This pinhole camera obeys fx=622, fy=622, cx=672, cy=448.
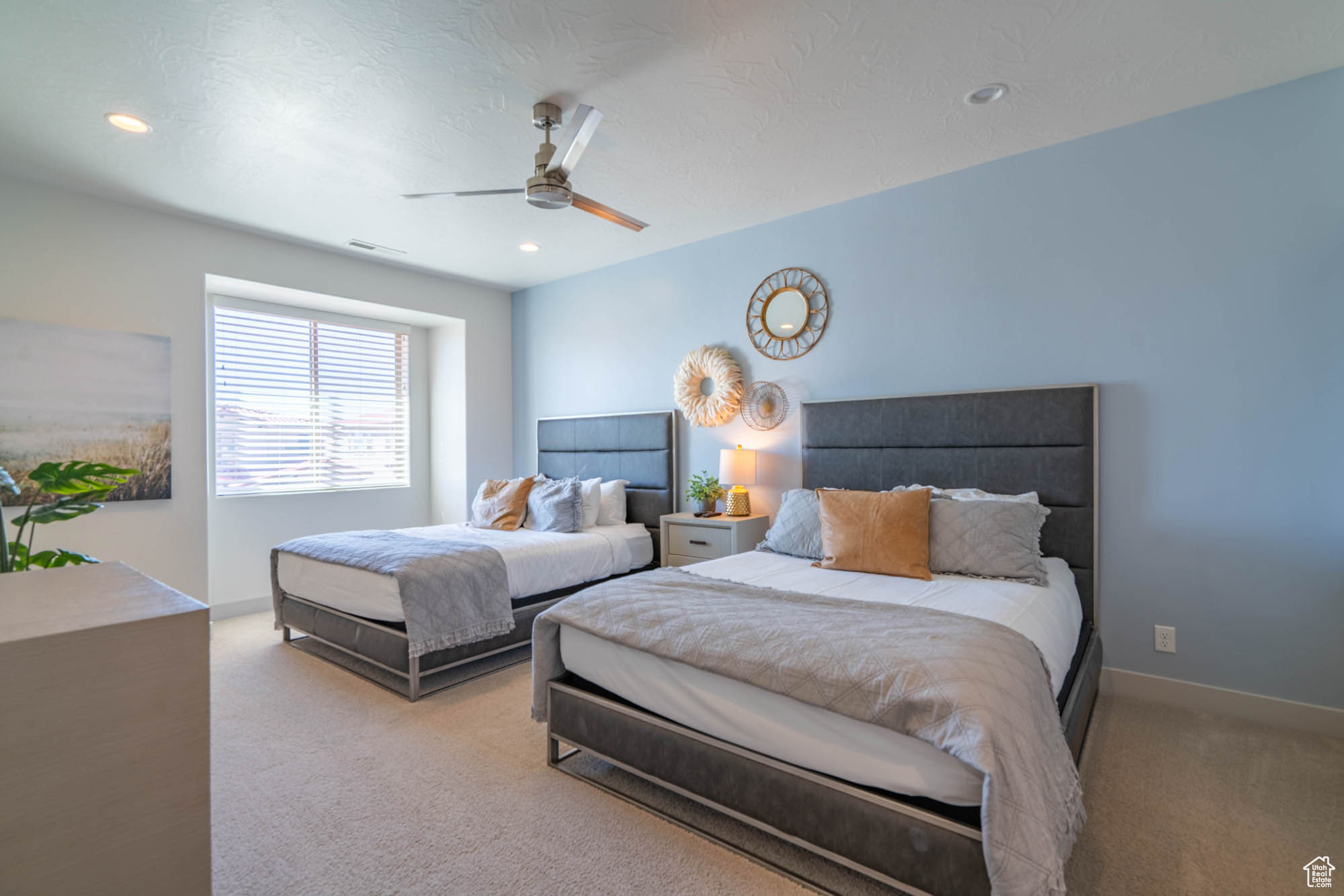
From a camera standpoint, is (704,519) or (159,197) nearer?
(159,197)

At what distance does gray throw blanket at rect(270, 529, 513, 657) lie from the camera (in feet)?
9.86

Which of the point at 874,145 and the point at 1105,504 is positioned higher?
the point at 874,145

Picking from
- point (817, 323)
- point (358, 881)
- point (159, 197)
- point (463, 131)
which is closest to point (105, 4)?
point (463, 131)

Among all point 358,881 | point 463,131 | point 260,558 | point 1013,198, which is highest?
point 463,131

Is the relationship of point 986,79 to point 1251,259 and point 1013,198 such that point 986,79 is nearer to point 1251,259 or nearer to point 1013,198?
point 1013,198

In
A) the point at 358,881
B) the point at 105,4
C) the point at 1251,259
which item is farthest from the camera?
the point at 1251,259

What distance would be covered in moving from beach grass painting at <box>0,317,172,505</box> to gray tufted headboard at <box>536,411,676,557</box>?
2663 millimetres

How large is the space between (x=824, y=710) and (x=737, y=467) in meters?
2.44

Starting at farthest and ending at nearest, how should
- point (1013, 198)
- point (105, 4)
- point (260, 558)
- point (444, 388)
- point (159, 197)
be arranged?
1. point (444, 388)
2. point (260, 558)
3. point (159, 197)
4. point (1013, 198)
5. point (105, 4)

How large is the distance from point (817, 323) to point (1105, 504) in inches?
72.0

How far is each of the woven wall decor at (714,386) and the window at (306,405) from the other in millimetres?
2820

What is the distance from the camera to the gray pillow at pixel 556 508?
14.0 feet

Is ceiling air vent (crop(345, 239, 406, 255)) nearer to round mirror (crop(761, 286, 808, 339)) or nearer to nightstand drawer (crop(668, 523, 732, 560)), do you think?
round mirror (crop(761, 286, 808, 339))

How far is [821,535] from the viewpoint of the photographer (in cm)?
300
